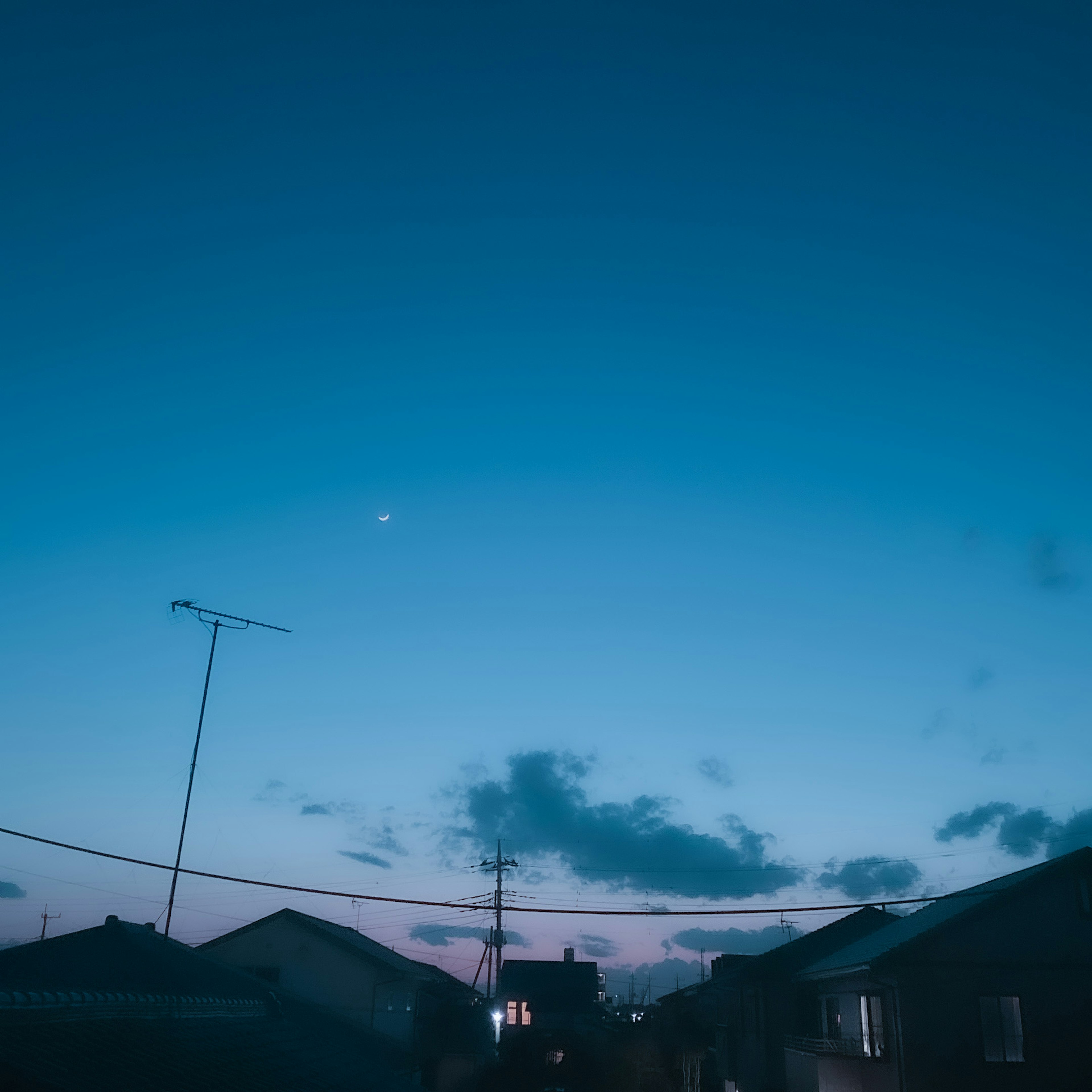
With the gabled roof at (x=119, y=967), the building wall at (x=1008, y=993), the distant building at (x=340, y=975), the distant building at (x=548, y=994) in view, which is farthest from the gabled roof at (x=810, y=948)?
the distant building at (x=548, y=994)

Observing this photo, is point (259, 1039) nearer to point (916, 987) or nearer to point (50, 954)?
point (50, 954)

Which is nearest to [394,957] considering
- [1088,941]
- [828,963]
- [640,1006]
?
[828,963]

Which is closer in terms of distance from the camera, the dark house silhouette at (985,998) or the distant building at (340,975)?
the dark house silhouette at (985,998)

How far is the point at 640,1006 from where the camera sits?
122m

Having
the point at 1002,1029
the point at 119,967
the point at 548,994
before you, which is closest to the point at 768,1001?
the point at 1002,1029

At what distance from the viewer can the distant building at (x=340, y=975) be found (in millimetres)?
34688

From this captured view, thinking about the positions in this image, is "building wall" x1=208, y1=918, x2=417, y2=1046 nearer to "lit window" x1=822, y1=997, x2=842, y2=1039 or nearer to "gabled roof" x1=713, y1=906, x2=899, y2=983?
"gabled roof" x1=713, y1=906, x2=899, y2=983

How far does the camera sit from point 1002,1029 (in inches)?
953

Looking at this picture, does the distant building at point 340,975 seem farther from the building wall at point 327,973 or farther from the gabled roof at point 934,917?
the gabled roof at point 934,917

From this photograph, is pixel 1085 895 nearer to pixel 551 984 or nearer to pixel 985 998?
pixel 985 998

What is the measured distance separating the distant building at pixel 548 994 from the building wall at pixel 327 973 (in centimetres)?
3182

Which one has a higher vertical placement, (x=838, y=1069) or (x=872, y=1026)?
(x=872, y=1026)

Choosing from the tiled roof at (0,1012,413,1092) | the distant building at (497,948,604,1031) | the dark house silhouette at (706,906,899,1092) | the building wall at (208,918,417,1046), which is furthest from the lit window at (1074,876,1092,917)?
the distant building at (497,948,604,1031)

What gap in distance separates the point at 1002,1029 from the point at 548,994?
50.4 metres
